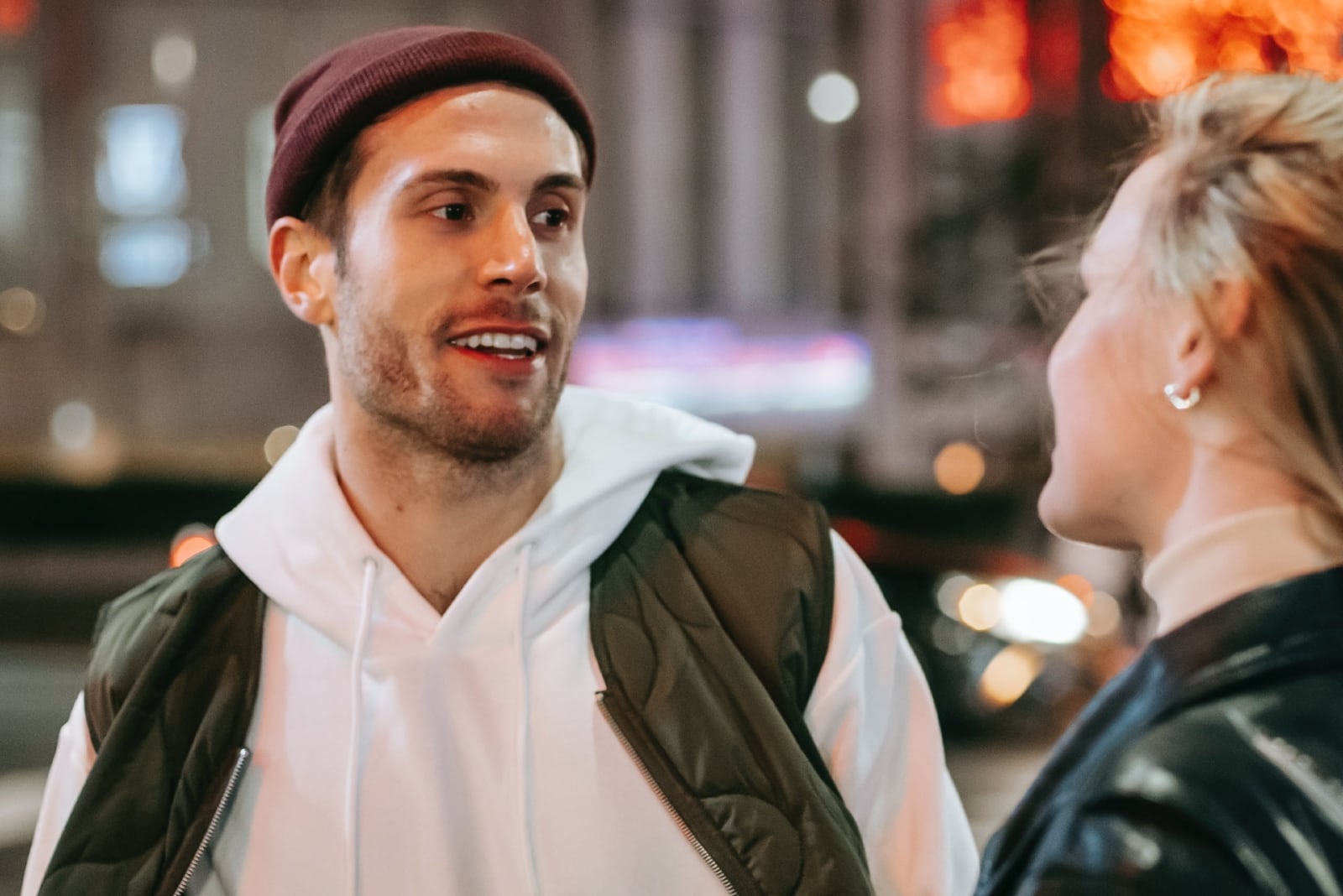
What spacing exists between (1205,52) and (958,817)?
8.40 metres

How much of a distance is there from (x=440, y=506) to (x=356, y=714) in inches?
14.9

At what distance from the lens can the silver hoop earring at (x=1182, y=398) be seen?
4.90 feet

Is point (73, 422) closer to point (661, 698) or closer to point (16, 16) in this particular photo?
point (16, 16)

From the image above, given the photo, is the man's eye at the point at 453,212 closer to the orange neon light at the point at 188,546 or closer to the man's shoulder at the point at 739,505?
the man's shoulder at the point at 739,505

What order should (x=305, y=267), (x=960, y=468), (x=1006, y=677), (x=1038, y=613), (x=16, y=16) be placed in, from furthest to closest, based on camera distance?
1. (x=16, y=16)
2. (x=960, y=468)
3. (x=1038, y=613)
4. (x=1006, y=677)
5. (x=305, y=267)

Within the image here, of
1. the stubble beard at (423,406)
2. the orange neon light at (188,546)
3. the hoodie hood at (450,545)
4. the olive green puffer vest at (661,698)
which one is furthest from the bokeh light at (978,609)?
the stubble beard at (423,406)

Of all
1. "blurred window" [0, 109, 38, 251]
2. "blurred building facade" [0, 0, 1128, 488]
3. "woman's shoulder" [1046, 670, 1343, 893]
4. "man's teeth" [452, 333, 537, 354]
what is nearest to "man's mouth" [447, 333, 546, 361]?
"man's teeth" [452, 333, 537, 354]

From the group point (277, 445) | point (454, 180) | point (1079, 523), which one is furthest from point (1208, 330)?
point (277, 445)

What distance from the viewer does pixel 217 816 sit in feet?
6.82

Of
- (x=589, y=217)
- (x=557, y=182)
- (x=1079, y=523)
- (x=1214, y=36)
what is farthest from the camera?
(x=589, y=217)

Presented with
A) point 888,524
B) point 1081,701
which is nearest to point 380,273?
point 1081,701

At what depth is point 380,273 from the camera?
2271 mm

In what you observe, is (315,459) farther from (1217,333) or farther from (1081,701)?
(1081,701)

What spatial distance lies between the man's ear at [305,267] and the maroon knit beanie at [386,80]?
76 millimetres
